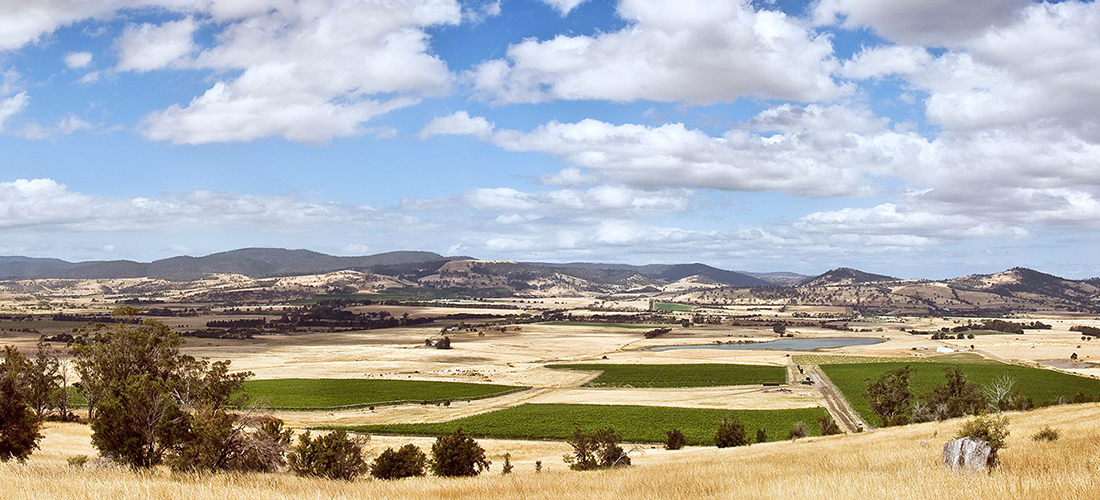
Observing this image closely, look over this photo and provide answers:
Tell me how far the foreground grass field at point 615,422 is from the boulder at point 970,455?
49.6 m

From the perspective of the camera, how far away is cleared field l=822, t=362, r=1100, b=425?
313ft

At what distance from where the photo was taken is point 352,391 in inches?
4067

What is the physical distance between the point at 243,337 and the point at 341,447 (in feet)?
573

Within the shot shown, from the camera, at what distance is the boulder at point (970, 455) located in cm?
1598

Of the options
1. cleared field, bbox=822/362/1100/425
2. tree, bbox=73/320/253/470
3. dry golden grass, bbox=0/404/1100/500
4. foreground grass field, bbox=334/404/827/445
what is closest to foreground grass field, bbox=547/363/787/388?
cleared field, bbox=822/362/1100/425

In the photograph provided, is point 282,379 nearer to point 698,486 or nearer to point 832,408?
point 832,408

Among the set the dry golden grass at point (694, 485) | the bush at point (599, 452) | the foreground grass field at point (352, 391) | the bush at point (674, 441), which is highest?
the dry golden grass at point (694, 485)

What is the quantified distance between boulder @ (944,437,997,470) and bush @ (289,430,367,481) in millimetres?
18831

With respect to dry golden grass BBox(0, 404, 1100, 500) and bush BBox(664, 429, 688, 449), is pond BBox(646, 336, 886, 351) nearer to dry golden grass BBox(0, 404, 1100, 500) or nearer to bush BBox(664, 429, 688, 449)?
bush BBox(664, 429, 688, 449)

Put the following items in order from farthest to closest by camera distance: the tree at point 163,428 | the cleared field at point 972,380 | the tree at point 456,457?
1. the cleared field at point 972,380
2. the tree at point 456,457
3. the tree at point 163,428

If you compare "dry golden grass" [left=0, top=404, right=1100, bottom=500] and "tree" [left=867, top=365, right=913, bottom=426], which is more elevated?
"dry golden grass" [left=0, top=404, right=1100, bottom=500]

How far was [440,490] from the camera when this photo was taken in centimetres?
1602

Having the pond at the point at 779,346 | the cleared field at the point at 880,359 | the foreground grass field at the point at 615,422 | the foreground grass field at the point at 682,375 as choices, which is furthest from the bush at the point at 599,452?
the pond at the point at 779,346

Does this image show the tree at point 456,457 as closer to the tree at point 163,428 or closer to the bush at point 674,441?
the tree at point 163,428
